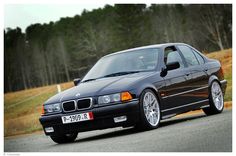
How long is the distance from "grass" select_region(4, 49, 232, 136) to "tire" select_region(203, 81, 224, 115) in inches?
109

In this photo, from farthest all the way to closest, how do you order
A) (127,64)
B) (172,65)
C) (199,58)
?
(199,58) < (127,64) < (172,65)

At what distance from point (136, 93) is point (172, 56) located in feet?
5.69

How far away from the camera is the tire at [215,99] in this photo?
9.75 meters

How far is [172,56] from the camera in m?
9.43

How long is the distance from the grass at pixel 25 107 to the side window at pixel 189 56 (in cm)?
241

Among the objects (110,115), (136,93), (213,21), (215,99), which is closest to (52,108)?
(110,115)

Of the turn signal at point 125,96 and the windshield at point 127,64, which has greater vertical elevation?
the windshield at point 127,64

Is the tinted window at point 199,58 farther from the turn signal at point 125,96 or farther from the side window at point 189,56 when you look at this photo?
the turn signal at point 125,96

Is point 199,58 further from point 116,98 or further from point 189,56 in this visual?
point 116,98

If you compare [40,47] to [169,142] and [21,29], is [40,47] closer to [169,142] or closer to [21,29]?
[21,29]

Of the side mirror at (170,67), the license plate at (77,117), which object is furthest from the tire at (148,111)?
the license plate at (77,117)

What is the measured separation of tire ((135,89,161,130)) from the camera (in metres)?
7.91

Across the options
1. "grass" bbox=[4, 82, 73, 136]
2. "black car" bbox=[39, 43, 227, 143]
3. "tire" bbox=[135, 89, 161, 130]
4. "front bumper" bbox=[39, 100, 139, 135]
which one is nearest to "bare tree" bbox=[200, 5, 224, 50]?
"black car" bbox=[39, 43, 227, 143]

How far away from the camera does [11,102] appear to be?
9.38 meters
